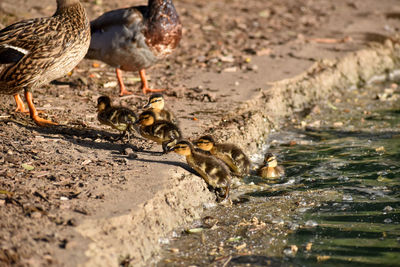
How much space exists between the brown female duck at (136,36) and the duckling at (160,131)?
79.0 inches

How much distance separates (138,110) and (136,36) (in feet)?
3.94

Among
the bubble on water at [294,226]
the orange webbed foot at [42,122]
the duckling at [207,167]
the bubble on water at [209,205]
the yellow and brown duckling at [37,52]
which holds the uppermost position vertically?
the yellow and brown duckling at [37,52]

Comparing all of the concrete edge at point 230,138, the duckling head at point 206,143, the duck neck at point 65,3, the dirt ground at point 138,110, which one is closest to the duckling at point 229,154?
the duckling head at point 206,143

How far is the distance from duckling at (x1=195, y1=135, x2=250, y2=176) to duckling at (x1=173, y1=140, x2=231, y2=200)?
414 millimetres

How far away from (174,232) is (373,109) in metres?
5.03

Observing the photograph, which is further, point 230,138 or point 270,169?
point 230,138

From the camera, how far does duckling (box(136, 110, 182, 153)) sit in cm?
614

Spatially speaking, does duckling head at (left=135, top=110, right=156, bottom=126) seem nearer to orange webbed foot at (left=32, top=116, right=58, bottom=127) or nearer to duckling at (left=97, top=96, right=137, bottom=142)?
duckling at (left=97, top=96, right=137, bottom=142)

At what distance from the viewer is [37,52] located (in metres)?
6.71

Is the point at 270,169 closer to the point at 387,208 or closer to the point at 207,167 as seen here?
the point at 207,167

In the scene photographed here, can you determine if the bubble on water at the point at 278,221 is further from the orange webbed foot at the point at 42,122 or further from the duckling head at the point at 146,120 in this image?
the orange webbed foot at the point at 42,122

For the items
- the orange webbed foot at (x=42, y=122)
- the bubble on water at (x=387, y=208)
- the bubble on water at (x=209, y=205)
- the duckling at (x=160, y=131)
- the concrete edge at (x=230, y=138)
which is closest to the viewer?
the concrete edge at (x=230, y=138)

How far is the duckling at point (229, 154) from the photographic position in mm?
6312

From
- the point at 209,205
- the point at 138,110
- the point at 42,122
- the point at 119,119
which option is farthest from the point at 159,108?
the point at 209,205
